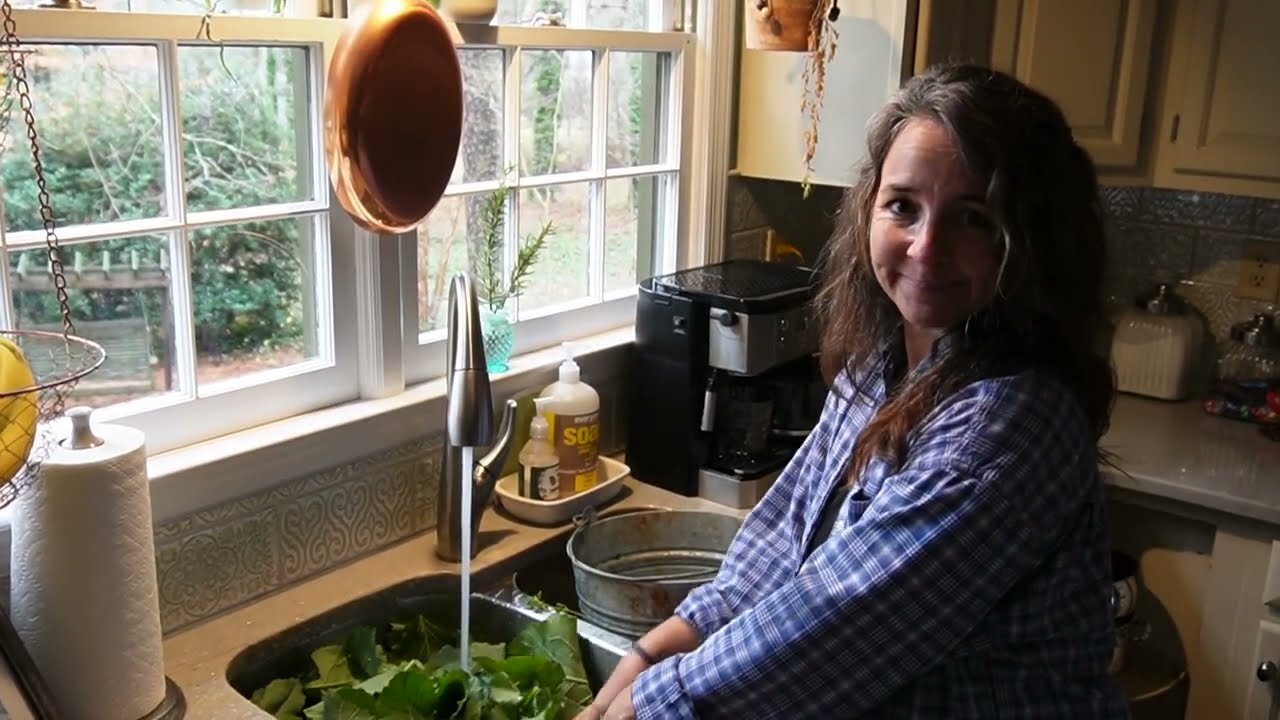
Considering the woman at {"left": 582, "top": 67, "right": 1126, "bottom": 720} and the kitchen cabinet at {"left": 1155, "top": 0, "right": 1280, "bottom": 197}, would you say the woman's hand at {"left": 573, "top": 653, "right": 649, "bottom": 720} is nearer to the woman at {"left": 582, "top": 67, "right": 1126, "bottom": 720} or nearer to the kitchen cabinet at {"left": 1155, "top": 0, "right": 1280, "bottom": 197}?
the woman at {"left": 582, "top": 67, "right": 1126, "bottom": 720}

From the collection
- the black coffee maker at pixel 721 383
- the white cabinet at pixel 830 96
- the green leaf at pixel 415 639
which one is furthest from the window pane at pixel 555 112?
the green leaf at pixel 415 639

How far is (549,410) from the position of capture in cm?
187

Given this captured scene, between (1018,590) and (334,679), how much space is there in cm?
84

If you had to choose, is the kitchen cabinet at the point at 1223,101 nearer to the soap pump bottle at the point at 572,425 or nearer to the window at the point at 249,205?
the window at the point at 249,205

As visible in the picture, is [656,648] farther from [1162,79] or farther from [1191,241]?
[1191,241]

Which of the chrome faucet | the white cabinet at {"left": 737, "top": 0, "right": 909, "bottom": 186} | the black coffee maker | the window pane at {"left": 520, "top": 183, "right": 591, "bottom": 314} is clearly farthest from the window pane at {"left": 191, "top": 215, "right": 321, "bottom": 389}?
the white cabinet at {"left": 737, "top": 0, "right": 909, "bottom": 186}

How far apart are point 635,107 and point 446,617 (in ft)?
3.34

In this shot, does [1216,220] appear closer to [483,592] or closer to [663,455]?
[663,455]

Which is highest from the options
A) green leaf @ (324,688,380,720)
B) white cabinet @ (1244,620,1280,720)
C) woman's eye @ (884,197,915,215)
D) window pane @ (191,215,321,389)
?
woman's eye @ (884,197,915,215)

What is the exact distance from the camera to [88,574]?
1.20 metres

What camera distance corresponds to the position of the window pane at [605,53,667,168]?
215 centimetres

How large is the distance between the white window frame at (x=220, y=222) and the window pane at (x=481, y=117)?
280 mm

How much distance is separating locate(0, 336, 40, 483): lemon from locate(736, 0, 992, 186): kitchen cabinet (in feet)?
4.42

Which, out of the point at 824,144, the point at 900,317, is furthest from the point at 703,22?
the point at 900,317
